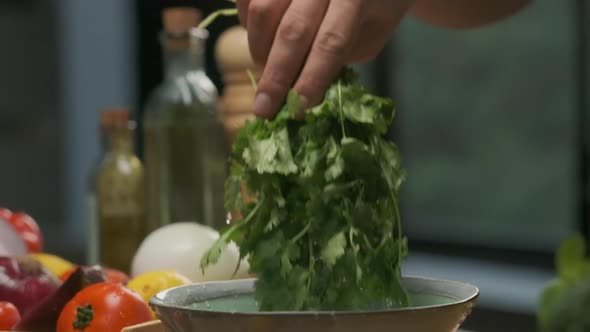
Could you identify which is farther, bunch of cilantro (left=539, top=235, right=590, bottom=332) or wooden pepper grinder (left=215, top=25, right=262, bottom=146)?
wooden pepper grinder (left=215, top=25, right=262, bottom=146)

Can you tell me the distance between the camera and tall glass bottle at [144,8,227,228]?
120 centimetres

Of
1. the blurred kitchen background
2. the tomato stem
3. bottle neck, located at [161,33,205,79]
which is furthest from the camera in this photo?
the blurred kitchen background

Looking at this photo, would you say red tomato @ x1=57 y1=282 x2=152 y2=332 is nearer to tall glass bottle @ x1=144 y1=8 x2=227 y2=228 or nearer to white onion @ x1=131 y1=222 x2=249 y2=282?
white onion @ x1=131 y1=222 x2=249 y2=282

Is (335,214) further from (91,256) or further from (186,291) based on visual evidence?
(91,256)

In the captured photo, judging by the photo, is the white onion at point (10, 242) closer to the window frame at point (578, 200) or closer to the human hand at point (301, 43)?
the human hand at point (301, 43)

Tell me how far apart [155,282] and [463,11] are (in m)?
0.51

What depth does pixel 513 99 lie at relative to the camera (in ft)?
11.0

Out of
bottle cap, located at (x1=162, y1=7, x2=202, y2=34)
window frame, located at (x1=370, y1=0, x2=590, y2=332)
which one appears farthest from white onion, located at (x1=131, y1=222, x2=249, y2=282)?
window frame, located at (x1=370, y1=0, x2=590, y2=332)

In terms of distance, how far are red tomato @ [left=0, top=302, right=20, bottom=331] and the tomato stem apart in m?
0.05

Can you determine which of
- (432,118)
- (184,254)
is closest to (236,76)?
(184,254)

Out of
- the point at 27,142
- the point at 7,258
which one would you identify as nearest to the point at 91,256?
the point at 7,258

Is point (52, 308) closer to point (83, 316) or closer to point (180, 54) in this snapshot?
point (83, 316)

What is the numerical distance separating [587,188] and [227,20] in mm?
1080

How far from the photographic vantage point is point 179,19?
1196 millimetres
